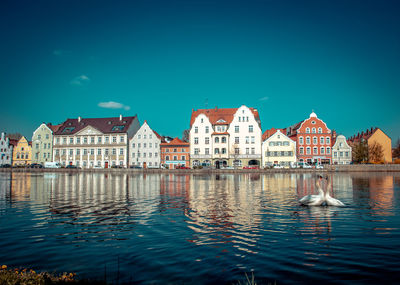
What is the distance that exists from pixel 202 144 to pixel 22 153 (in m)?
64.8

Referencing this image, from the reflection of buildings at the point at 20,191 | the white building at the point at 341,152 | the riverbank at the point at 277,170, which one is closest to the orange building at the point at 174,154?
the riverbank at the point at 277,170

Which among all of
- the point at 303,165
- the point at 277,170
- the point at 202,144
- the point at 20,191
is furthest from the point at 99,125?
the point at 20,191

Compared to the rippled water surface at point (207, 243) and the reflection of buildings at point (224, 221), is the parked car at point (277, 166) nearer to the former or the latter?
the reflection of buildings at point (224, 221)

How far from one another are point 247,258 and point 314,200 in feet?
34.6

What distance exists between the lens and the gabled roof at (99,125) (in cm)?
9719

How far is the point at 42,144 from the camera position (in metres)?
102

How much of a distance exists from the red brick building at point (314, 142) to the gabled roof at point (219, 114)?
13872mm

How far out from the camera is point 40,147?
10169cm

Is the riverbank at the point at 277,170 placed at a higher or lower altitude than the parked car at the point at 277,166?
lower

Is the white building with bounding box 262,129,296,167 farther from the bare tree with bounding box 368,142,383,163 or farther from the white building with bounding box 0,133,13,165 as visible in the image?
the white building with bounding box 0,133,13,165

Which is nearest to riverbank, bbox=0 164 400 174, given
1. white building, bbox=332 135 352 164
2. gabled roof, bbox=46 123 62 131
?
white building, bbox=332 135 352 164

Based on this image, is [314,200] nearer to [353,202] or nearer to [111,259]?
[353,202]

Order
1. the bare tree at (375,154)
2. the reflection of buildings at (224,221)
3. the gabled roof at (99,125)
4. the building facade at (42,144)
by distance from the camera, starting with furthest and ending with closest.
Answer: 1. the building facade at (42,144)
2. the gabled roof at (99,125)
3. the bare tree at (375,154)
4. the reflection of buildings at (224,221)

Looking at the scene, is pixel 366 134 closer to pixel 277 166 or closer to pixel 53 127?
pixel 277 166
